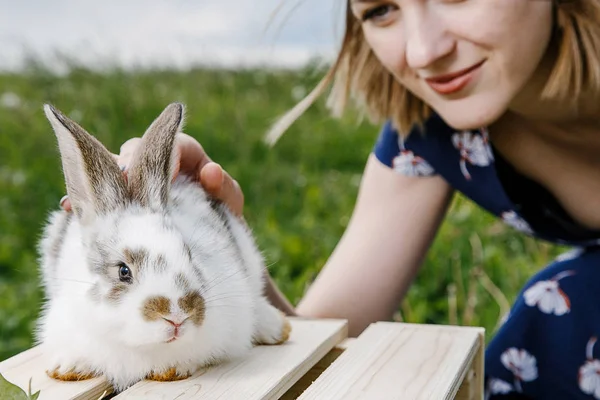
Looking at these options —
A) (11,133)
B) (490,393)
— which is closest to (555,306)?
(490,393)

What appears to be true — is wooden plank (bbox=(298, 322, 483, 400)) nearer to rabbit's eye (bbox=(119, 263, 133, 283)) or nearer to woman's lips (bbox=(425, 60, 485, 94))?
rabbit's eye (bbox=(119, 263, 133, 283))

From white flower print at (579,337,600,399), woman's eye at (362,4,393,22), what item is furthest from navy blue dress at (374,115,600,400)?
woman's eye at (362,4,393,22)

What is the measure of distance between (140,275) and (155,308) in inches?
2.3

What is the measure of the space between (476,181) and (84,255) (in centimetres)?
117

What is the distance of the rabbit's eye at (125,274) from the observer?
3.80ft

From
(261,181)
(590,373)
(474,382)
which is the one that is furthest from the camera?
(261,181)

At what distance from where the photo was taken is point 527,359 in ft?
6.97

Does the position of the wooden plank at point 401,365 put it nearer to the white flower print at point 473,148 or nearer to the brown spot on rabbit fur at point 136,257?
the brown spot on rabbit fur at point 136,257

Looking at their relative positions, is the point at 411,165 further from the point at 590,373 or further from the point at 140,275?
the point at 140,275

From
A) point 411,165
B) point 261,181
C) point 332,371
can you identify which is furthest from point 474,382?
point 261,181

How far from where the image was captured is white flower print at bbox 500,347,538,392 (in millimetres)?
2121

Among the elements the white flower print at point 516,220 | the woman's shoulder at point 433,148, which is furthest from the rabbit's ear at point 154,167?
the white flower print at point 516,220

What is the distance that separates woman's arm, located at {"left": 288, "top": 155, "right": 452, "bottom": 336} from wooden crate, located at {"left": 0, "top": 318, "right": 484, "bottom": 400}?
0.41 metres

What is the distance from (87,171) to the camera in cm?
123
